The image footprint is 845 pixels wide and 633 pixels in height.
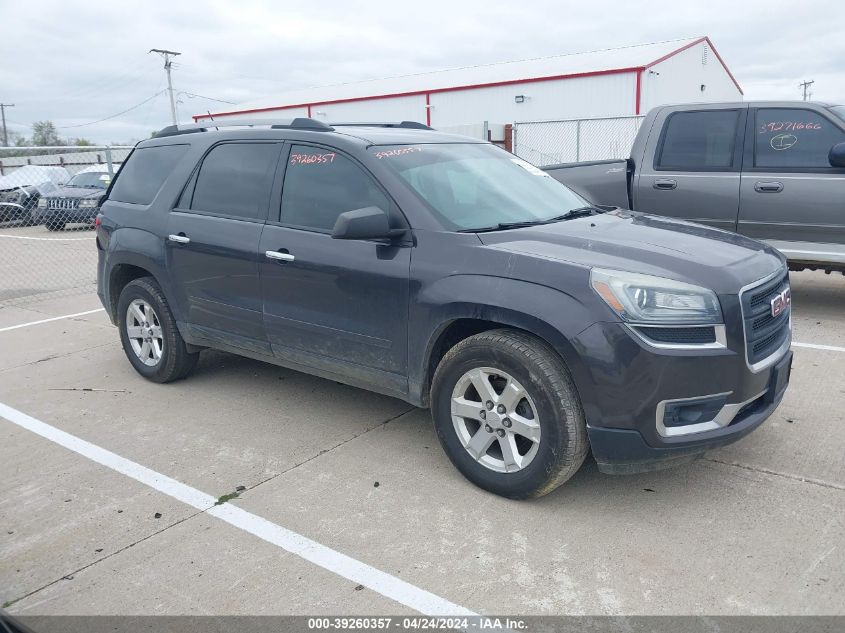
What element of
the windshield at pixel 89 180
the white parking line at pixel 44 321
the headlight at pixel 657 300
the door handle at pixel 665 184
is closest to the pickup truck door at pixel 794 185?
the door handle at pixel 665 184

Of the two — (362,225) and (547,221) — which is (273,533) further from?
(547,221)

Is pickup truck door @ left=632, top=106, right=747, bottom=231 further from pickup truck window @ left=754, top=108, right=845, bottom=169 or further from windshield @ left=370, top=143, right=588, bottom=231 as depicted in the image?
windshield @ left=370, top=143, right=588, bottom=231

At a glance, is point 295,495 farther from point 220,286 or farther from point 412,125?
point 412,125

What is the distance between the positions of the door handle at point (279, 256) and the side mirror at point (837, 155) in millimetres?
4936

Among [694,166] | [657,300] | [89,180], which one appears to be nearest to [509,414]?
[657,300]

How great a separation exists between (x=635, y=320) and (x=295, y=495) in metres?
1.87

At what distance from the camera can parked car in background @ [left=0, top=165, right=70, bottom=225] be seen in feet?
58.8

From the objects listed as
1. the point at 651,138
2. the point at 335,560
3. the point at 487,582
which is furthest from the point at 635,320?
the point at 651,138

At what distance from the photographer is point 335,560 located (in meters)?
3.07

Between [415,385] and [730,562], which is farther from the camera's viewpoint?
[415,385]

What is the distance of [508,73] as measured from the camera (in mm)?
28812

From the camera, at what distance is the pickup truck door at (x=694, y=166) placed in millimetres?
6938

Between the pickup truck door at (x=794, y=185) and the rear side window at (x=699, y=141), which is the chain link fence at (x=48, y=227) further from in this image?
the pickup truck door at (x=794, y=185)

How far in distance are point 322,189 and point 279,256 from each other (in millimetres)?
466
